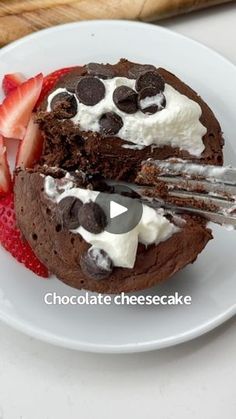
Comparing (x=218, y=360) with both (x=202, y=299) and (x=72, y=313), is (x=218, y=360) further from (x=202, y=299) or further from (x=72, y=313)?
(x=72, y=313)

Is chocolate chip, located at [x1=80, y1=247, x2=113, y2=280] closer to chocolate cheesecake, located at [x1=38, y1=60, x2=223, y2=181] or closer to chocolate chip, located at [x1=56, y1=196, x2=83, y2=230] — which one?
chocolate chip, located at [x1=56, y1=196, x2=83, y2=230]

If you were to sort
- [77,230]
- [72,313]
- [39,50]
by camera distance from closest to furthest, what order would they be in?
[77,230], [72,313], [39,50]

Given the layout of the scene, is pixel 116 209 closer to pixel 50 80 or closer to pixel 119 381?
pixel 119 381

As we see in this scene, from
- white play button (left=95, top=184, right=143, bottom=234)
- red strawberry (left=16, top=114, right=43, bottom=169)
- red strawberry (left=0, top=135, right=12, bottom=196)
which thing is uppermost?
white play button (left=95, top=184, right=143, bottom=234)

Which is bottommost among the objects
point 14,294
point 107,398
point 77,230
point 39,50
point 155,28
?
point 107,398

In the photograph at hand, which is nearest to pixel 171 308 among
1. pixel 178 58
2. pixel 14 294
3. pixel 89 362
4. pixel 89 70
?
pixel 89 362

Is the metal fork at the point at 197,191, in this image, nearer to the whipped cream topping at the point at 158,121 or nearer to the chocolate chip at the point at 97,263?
the whipped cream topping at the point at 158,121

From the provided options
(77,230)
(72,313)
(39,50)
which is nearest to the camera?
(77,230)

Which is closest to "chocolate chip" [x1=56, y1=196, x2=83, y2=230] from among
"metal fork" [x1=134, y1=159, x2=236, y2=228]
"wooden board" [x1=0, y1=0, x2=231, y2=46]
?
"metal fork" [x1=134, y1=159, x2=236, y2=228]
